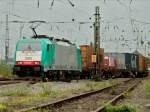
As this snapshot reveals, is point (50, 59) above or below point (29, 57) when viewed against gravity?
below

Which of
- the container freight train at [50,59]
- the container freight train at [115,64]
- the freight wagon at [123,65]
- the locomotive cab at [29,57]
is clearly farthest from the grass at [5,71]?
the freight wagon at [123,65]

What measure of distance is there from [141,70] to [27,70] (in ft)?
130

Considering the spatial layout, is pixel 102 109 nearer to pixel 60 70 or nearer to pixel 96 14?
pixel 60 70

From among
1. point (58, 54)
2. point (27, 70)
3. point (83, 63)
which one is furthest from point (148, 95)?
point (83, 63)

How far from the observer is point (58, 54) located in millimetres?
36625

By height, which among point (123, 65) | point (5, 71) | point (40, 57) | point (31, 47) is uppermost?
point (31, 47)

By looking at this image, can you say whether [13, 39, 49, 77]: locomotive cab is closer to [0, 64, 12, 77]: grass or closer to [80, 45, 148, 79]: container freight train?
[0, 64, 12, 77]: grass

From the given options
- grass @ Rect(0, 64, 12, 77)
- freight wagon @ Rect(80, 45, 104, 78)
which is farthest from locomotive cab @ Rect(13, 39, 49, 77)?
freight wagon @ Rect(80, 45, 104, 78)

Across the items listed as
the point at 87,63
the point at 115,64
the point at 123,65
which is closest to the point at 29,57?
the point at 87,63

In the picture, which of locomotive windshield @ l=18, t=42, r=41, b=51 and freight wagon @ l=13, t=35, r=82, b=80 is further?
locomotive windshield @ l=18, t=42, r=41, b=51

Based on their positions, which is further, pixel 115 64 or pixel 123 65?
pixel 123 65

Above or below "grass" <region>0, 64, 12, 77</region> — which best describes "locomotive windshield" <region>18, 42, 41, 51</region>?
above

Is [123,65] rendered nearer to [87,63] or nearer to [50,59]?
[87,63]

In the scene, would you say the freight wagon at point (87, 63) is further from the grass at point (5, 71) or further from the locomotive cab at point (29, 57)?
the locomotive cab at point (29, 57)
